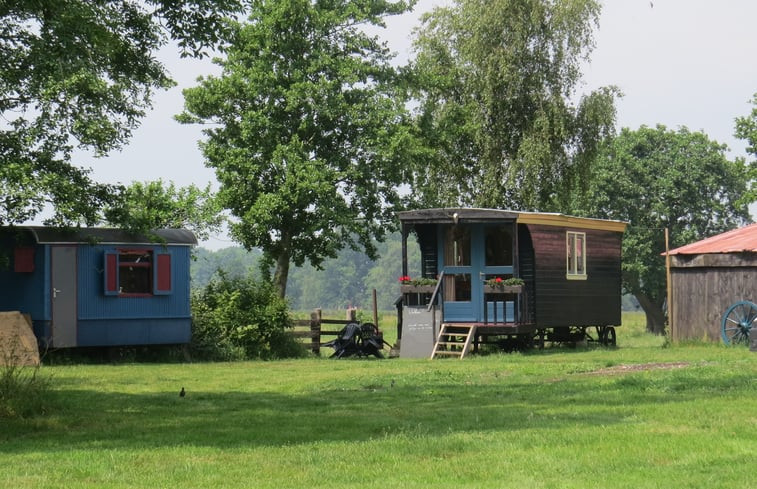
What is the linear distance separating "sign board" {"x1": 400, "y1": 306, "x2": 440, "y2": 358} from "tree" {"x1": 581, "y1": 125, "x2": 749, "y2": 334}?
30.9 metres

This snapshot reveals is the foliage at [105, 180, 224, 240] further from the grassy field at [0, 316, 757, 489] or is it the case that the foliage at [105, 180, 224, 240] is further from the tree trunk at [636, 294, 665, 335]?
the tree trunk at [636, 294, 665, 335]

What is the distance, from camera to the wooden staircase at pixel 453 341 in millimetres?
26702

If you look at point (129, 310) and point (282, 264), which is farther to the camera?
point (282, 264)

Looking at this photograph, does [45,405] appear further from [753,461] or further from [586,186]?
[586,186]

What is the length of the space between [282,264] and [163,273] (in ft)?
33.4

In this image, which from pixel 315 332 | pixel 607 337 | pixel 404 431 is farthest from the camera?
pixel 607 337

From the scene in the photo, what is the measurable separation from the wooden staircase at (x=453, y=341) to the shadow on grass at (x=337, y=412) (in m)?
8.93

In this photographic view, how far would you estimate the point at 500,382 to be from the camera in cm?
1777

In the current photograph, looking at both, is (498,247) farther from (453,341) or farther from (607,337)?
(607,337)

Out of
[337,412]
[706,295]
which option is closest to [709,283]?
[706,295]

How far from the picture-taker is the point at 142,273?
27016 millimetres

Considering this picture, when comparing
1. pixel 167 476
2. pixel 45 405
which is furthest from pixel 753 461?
pixel 45 405

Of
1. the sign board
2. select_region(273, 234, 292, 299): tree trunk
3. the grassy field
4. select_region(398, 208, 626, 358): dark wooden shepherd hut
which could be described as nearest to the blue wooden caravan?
the sign board

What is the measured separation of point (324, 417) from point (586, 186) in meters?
30.0
